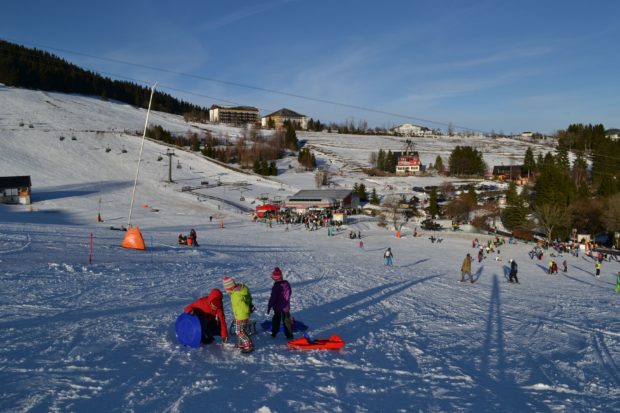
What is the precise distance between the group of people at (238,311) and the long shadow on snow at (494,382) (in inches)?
120

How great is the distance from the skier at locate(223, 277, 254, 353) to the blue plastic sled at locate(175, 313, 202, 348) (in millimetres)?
630

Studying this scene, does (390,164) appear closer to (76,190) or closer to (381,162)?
(381,162)

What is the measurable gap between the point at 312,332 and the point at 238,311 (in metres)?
2.25

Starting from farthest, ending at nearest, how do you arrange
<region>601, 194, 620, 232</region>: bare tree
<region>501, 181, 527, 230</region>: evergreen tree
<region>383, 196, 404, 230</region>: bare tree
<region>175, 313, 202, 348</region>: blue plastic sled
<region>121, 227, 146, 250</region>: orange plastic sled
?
1. <region>383, 196, 404, 230</region>: bare tree
2. <region>501, 181, 527, 230</region>: evergreen tree
3. <region>601, 194, 620, 232</region>: bare tree
4. <region>121, 227, 146, 250</region>: orange plastic sled
5. <region>175, 313, 202, 348</region>: blue plastic sled

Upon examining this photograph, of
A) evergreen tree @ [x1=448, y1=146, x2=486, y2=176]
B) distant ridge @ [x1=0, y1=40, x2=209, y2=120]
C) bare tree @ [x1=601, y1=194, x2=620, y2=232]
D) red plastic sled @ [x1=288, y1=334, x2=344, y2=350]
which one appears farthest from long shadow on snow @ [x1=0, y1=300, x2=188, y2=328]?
distant ridge @ [x1=0, y1=40, x2=209, y2=120]

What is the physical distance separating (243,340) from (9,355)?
3303 mm

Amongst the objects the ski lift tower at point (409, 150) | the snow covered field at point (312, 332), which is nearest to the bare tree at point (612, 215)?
the snow covered field at point (312, 332)

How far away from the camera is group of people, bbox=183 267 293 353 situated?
662 cm

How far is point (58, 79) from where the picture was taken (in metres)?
117

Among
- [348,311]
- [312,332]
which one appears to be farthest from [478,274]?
[312,332]

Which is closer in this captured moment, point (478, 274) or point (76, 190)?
point (478, 274)

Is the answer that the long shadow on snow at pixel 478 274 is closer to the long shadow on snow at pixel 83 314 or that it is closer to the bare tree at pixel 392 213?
the long shadow on snow at pixel 83 314

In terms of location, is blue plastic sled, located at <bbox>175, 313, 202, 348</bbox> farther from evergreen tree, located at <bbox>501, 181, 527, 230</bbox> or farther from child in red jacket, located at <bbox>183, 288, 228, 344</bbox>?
evergreen tree, located at <bbox>501, 181, 527, 230</bbox>

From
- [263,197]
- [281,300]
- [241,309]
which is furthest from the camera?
[263,197]
